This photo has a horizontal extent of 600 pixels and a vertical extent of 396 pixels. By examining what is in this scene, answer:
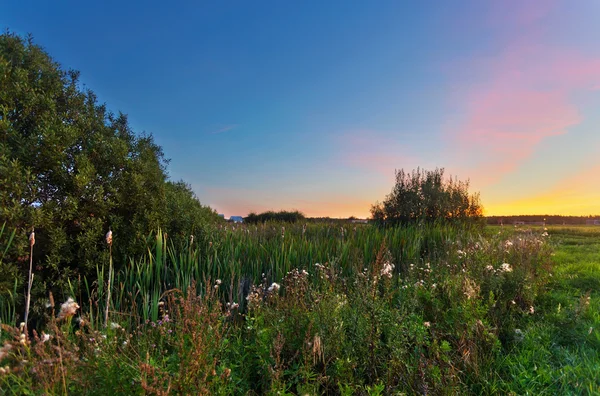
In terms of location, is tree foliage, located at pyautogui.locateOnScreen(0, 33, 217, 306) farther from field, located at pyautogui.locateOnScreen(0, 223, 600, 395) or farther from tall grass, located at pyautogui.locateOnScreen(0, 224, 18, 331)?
field, located at pyautogui.locateOnScreen(0, 223, 600, 395)

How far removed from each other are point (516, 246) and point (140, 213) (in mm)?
7713

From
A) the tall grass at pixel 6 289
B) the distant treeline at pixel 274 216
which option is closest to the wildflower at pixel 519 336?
the tall grass at pixel 6 289

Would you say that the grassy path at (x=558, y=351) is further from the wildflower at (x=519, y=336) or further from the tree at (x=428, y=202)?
the tree at (x=428, y=202)

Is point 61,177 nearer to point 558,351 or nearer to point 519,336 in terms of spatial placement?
point 519,336

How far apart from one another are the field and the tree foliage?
0.33 metres

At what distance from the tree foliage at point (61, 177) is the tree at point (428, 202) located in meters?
9.36

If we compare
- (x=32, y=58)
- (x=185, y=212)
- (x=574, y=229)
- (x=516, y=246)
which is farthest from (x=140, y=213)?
(x=574, y=229)

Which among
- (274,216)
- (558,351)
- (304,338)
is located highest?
(274,216)

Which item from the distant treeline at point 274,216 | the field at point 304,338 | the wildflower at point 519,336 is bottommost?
the wildflower at point 519,336

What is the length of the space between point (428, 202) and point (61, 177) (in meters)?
11.3

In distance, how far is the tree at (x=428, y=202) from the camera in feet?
42.5

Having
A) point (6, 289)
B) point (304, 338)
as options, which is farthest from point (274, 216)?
point (304, 338)

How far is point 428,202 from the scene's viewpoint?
12945 millimetres

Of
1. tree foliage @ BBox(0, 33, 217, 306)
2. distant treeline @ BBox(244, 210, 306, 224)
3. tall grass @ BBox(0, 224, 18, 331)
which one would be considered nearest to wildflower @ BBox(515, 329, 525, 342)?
tree foliage @ BBox(0, 33, 217, 306)
